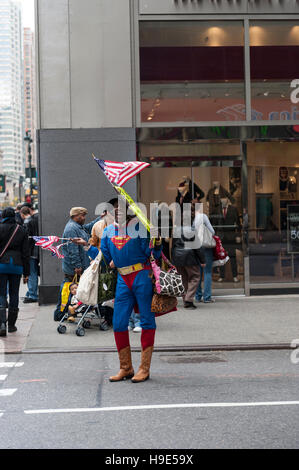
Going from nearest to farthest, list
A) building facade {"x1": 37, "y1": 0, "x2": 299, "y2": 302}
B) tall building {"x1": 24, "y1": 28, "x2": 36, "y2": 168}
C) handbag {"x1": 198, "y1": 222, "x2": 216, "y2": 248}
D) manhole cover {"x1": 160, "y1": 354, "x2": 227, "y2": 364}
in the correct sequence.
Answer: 1. manhole cover {"x1": 160, "y1": 354, "x2": 227, "y2": 364}
2. handbag {"x1": 198, "y1": 222, "x2": 216, "y2": 248}
3. building facade {"x1": 37, "y1": 0, "x2": 299, "y2": 302}
4. tall building {"x1": 24, "y1": 28, "x2": 36, "y2": 168}

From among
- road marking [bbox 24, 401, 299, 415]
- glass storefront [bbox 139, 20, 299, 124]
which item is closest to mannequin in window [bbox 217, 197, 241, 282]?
glass storefront [bbox 139, 20, 299, 124]

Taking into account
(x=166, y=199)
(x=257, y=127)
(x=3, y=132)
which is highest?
(x=3, y=132)

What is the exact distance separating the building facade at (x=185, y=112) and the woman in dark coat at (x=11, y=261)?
111 inches

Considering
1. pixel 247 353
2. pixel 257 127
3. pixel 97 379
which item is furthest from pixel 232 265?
pixel 97 379

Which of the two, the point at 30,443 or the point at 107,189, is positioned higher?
the point at 107,189

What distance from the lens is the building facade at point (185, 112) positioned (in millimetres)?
12984

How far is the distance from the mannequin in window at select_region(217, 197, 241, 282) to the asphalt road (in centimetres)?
488

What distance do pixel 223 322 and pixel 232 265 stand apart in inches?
114

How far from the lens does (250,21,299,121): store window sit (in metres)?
13.3

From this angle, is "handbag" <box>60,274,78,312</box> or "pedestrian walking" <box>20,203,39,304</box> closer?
"handbag" <box>60,274,78,312</box>

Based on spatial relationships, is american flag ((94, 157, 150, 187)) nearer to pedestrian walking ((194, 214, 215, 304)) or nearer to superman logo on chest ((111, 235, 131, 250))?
superman logo on chest ((111, 235, 131, 250))

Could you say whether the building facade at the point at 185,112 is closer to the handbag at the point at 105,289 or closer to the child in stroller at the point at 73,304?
the child in stroller at the point at 73,304

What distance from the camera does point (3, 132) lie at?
131 m
